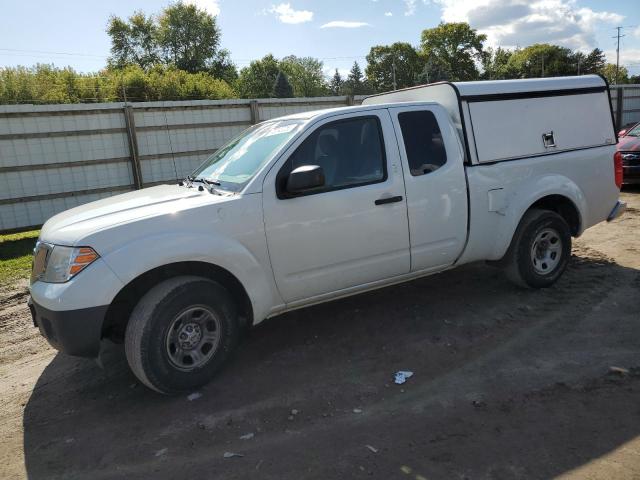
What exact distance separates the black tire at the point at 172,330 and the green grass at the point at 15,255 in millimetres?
4432

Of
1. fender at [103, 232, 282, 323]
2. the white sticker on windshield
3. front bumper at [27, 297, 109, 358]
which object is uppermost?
the white sticker on windshield

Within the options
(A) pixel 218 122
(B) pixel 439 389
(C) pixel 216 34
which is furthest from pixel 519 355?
(C) pixel 216 34

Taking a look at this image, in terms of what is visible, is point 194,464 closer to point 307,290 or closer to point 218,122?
point 307,290

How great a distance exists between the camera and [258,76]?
77812 mm

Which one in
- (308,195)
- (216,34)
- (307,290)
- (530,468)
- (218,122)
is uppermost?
(216,34)

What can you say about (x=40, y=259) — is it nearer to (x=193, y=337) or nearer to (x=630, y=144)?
(x=193, y=337)

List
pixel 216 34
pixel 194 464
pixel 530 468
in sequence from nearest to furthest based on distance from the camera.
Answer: pixel 530 468 < pixel 194 464 < pixel 216 34

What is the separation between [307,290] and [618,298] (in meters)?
3.19

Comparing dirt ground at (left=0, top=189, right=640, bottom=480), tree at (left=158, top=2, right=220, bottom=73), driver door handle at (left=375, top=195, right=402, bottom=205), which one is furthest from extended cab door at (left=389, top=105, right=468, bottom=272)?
tree at (left=158, top=2, right=220, bottom=73)

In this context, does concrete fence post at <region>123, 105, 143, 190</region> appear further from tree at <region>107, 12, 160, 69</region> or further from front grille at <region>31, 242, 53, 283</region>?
tree at <region>107, 12, 160, 69</region>

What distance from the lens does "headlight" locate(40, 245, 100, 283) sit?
334 cm

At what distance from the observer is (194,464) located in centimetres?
297

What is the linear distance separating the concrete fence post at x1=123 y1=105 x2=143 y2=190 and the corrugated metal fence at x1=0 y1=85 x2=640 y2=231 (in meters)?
0.02

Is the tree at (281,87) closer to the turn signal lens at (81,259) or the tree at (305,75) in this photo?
the tree at (305,75)
